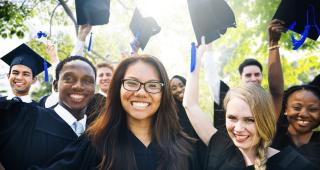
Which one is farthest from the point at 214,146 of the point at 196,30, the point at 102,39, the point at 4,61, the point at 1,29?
the point at 102,39

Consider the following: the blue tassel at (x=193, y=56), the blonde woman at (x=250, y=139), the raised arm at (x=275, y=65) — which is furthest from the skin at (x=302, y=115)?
the blue tassel at (x=193, y=56)

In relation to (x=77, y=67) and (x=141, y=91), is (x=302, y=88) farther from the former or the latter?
(x=77, y=67)

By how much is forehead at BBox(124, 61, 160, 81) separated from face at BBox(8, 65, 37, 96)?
2.24m

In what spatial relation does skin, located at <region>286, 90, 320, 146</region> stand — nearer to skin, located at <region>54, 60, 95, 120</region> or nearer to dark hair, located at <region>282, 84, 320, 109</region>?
dark hair, located at <region>282, 84, 320, 109</region>

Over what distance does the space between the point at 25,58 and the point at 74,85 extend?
1.64m

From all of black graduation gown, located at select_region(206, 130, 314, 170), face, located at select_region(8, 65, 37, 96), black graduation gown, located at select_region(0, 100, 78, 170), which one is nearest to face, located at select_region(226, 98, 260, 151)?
black graduation gown, located at select_region(206, 130, 314, 170)

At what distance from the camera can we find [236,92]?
124 inches

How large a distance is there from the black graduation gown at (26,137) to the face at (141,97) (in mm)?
750

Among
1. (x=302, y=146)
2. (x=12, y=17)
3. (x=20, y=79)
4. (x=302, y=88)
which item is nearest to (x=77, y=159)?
(x=302, y=146)

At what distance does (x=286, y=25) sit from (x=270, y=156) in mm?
1429

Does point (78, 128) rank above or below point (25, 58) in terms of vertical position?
below

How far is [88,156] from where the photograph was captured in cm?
302

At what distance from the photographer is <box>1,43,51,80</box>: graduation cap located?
5.07 meters

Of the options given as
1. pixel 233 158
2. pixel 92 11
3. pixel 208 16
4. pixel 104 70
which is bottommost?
pixel 233 158
